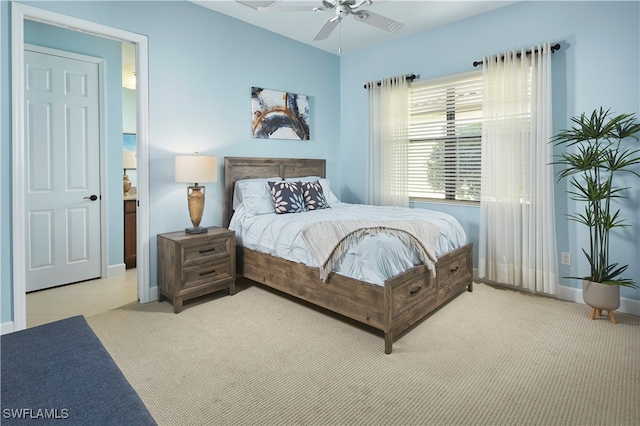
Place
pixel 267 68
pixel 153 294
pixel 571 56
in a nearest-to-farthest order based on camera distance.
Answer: pixel 571 56 → pixel 153 294 → pixel 267 68

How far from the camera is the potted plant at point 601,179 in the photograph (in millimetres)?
2812

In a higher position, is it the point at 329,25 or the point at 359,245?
Answer: the point at 329,25

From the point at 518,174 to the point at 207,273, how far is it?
3.02 meters

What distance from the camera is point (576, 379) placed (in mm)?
2051

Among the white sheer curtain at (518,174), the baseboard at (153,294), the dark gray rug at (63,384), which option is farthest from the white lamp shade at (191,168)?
the white sheer curtain at (518,174)

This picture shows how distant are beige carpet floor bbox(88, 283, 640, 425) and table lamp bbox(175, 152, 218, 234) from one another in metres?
0.81

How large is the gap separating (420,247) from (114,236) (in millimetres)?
3489

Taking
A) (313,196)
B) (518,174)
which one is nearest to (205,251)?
(313,196)

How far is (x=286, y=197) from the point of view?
3697 mm

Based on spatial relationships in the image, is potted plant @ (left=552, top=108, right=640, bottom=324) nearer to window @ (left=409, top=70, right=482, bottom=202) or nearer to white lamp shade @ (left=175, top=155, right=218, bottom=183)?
window @ (left=409, top=70, right=482, bottom=202)

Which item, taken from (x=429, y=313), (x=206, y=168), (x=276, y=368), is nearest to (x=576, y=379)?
(x=429, y=313)

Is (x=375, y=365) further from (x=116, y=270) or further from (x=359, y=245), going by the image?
(x=116, y=270)

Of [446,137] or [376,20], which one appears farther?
[446,137]

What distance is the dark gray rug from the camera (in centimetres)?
88
